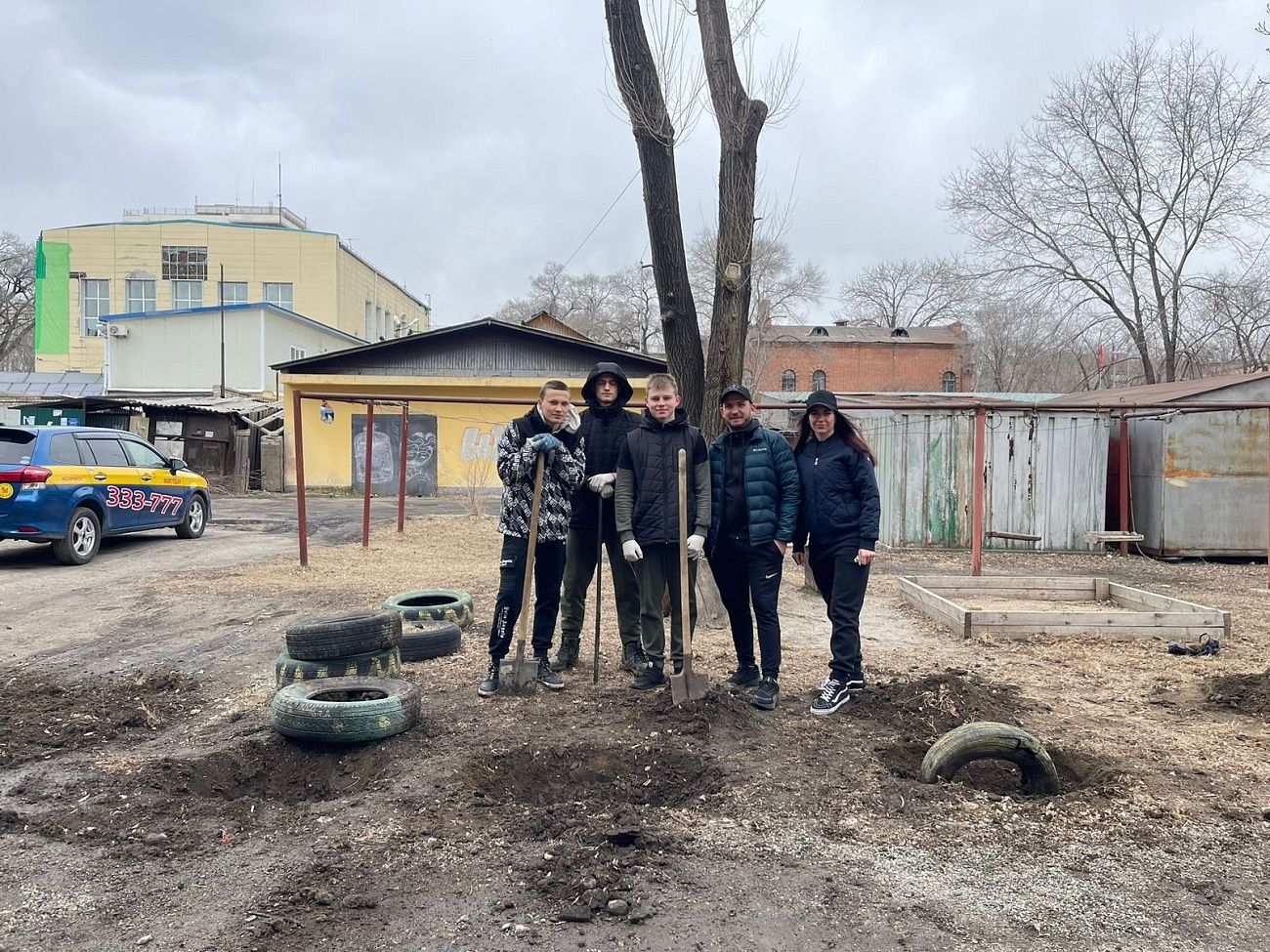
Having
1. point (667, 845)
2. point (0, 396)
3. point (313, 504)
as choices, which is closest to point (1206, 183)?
point (313, 504)

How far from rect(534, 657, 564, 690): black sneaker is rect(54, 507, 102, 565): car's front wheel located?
7611mm

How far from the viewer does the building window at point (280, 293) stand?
47750mm

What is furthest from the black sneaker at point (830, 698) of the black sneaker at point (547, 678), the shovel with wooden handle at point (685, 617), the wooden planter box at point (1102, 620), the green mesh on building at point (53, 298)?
the green mesh on building at point (53, 298)

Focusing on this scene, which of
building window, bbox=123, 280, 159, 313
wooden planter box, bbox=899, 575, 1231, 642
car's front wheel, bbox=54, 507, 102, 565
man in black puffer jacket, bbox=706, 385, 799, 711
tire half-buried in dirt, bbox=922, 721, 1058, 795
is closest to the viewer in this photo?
tire half-buried in dirt, bbox=922, 721, 1058, 795

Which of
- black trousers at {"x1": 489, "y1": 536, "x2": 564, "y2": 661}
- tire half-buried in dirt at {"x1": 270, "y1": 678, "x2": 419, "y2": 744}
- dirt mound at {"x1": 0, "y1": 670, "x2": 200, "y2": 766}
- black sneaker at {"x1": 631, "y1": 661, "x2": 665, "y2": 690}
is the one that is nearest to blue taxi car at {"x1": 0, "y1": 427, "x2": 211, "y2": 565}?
dirt mound at {"x1": 0, "y1": 670, "x2": 200, "y2": 766}

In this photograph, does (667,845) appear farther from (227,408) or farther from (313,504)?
(227,408)

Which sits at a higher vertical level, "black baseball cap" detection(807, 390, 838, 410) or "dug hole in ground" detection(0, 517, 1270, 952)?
"black baseball cap" detection(807, 390, 838, 410)

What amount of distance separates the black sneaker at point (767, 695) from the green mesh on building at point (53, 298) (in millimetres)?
51887

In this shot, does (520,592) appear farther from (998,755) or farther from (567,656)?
(998,755)

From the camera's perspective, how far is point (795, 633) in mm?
6984

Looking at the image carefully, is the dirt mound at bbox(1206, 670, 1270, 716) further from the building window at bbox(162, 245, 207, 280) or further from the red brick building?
the red brick building

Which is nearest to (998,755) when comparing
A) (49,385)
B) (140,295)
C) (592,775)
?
(592,775)

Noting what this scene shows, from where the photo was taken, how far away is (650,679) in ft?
16.5

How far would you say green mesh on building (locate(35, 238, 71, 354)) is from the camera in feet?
151
